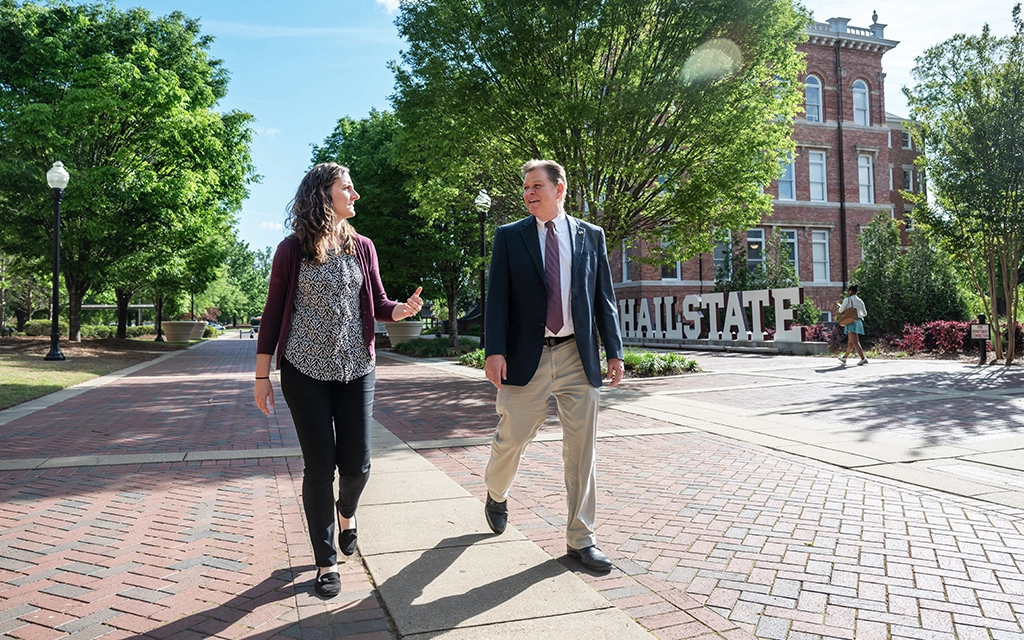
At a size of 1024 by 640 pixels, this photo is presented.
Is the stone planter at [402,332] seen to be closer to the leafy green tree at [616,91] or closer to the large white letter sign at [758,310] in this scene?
the large white letter sign at [758,310]

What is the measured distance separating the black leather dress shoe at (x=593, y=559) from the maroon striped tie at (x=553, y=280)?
1.07m

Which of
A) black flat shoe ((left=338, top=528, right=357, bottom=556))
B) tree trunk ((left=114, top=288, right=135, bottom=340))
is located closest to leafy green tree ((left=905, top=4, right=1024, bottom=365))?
black flat shoe ((left=338, top=528, right=357, bottom=556))

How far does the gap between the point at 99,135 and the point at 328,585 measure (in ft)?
74.5

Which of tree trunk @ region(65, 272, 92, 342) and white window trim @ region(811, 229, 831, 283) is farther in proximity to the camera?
white window trim @ region(811, 229, 831, 283)

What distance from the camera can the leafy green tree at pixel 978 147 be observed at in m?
14.2

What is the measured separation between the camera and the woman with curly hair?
323cm

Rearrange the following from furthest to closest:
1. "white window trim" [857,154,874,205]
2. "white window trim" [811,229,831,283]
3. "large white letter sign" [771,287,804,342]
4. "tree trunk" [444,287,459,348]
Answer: "white window trim" [857,154,874,205]
"white window trim" [811,229,831,283]
"tree trunk" [444,287,459,348]
"large white letter sign" [771,287,804,342]

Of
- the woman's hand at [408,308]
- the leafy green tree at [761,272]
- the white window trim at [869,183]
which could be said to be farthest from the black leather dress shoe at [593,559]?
the white window trim at [869,183]

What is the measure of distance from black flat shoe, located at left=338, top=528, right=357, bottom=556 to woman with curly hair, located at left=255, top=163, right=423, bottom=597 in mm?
261

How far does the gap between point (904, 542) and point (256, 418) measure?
7564 mm

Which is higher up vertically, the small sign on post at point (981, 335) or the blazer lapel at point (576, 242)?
the blazer lapel at point (576, 242)

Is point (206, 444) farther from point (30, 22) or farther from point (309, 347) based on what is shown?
point (30, 22)

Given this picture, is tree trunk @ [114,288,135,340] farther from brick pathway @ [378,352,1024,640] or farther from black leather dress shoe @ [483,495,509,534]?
black leather dress shoe @ [483,495,509,534]

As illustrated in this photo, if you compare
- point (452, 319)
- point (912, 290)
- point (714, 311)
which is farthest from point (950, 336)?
point (452, 319)
